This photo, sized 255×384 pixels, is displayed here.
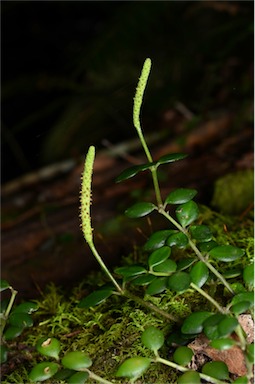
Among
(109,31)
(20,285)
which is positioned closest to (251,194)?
(20,285)

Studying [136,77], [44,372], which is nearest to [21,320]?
[44,372]

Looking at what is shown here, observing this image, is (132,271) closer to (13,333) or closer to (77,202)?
(13,333)

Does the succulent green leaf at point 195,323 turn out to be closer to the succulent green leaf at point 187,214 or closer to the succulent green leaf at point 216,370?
the succulent green leaf at point 216,370

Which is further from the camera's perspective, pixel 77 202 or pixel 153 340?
pixel 77 202

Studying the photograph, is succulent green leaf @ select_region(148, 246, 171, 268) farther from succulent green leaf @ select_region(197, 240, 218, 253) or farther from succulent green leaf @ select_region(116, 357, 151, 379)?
succulent green leaf @ select_region(116, 357, 151, 379)

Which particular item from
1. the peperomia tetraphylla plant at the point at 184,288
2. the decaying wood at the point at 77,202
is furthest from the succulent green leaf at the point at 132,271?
the decaying wood at the point at 77,202

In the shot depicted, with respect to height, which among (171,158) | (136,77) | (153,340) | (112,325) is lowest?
(136,77)

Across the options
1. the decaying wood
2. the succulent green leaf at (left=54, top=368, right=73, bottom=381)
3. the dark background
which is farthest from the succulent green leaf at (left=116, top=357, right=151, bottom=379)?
the dark background
